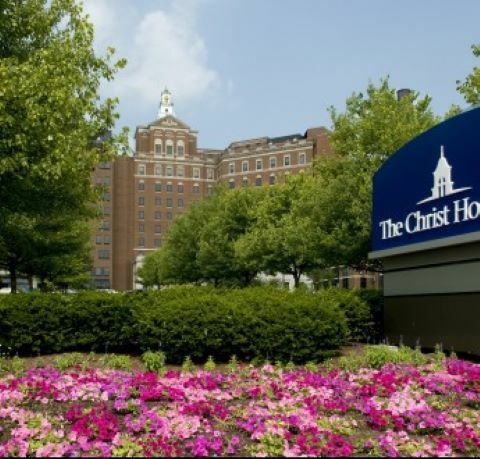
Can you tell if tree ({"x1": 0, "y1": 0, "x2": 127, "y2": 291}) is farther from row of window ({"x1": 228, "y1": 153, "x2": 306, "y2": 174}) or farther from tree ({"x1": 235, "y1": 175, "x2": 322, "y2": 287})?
row of window ({"x1": 228, "y1": 153, "x2": 306, "y2": 174})

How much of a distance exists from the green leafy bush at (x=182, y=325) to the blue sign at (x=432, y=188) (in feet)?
8.37

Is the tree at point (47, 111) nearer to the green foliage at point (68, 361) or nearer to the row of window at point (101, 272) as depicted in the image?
the green foliage at point (68, 361)

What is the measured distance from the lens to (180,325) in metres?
10.2

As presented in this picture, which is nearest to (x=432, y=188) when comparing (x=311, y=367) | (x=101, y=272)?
(x=311, y=367)

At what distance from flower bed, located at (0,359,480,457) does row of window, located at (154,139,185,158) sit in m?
117

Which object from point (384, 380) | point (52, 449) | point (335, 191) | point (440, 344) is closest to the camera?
point (52, 449)

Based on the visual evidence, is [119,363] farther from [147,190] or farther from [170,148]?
[170,148]

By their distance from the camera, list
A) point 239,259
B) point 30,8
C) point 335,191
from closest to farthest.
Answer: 1. point 30,8
2. point 335,191
3. point 239,259

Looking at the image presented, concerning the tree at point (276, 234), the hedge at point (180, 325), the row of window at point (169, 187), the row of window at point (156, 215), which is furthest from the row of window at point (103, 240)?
the hedge at point (180, 325)

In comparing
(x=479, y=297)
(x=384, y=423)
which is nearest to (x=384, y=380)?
(x=384, y=423)

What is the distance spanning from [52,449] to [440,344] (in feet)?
26.3

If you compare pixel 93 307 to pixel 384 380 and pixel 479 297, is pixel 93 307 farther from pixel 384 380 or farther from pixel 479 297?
pixel 479 297

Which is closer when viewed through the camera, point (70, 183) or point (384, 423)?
point (384, 423)

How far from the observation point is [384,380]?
8.03m
